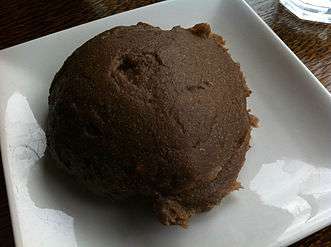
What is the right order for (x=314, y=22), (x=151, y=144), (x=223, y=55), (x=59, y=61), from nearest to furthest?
1. (x=151, y=144)
2. (x=223, y=55)
3. (x=59, y=61)
4. (x=314, y=22)

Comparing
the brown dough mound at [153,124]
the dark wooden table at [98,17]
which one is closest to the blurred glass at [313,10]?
the dark wooden table at [98,17]

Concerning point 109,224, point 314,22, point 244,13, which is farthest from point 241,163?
point 314,22

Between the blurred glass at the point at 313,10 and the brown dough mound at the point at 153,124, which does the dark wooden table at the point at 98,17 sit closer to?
the blurred glass at the point at 313,10

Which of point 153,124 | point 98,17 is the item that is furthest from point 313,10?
point 153,124

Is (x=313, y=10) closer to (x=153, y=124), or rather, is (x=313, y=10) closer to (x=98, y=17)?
(x=98, y=17)

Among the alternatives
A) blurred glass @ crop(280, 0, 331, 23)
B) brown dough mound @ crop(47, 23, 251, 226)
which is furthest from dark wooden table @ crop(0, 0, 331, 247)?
brown dough mound @ crop(47, 23, 251, 226)

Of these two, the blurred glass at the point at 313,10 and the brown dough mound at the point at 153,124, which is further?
the blurred glass at the point at 313,10

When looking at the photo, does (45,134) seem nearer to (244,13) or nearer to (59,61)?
(59,61)
